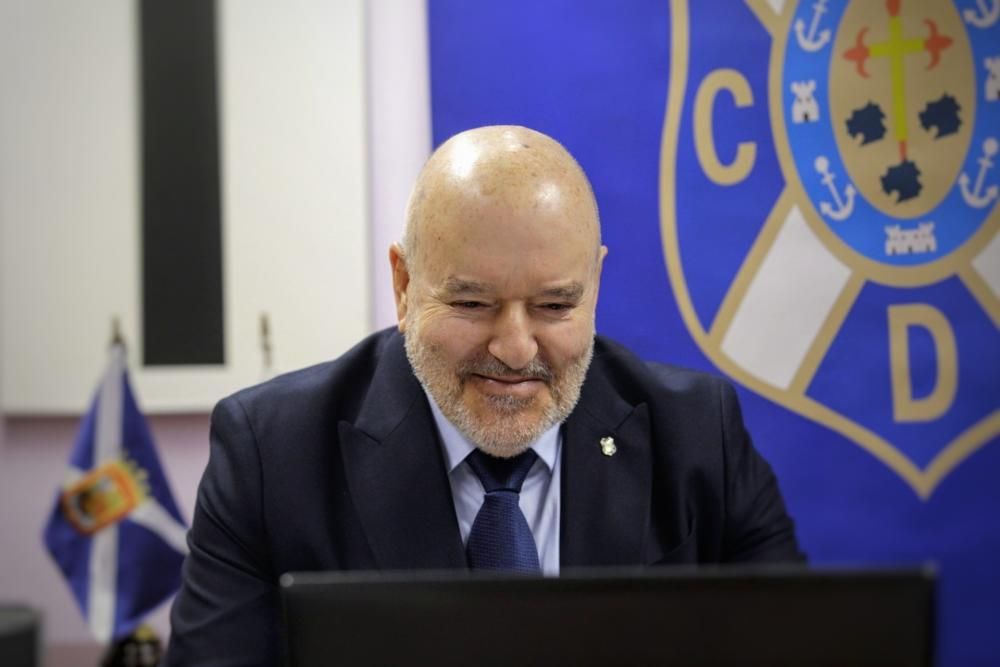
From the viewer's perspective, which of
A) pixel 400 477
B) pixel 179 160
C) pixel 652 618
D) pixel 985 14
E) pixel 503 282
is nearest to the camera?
pixel 652 618

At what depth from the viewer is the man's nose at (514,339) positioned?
1.60m

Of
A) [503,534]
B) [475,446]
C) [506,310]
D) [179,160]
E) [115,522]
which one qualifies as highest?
[179,160]

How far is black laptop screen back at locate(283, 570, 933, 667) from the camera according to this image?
799 mm

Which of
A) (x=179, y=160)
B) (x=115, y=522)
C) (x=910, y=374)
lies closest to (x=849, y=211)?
(x=910, y=374)

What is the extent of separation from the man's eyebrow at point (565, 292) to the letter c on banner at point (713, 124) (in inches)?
41.1

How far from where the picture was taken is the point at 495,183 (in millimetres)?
1613

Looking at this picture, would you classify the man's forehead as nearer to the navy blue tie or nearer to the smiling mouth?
the smiling mouth

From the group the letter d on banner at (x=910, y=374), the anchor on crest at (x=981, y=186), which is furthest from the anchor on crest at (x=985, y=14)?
the letter d on banner at (x=910, y=374)

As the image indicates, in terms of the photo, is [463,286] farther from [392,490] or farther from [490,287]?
[392,490]

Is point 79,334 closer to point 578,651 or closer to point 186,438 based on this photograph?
point 186,438

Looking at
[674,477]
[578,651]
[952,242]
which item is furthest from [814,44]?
[578,651]

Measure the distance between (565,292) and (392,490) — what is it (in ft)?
1.31

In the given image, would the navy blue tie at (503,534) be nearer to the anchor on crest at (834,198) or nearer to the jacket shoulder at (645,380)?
the jacket shoulder at (645,380)

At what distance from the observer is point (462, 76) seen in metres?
2.57
